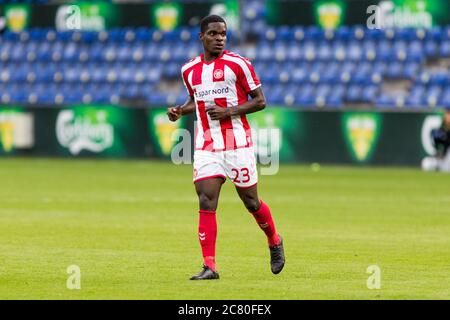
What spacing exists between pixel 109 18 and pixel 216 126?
24984 millimetres

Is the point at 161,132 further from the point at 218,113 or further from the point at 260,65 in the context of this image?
the point at 218,113

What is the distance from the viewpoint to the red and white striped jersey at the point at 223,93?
11.2 meters

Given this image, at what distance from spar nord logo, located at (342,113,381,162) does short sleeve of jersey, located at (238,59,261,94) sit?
58.3 feet

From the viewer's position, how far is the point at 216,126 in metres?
11.2

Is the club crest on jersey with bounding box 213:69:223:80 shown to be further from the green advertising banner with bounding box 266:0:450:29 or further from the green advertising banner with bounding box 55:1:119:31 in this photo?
the green advertising banner with bounding box 55:1:119:31

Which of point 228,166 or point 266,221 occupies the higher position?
point 228,166

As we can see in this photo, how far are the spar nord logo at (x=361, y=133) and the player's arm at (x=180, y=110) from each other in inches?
692

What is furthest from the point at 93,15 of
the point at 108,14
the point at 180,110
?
the point at 180,110

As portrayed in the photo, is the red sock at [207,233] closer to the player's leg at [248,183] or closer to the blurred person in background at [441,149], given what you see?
the player's leg at [248,183]

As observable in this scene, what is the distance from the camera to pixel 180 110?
37.4 ft

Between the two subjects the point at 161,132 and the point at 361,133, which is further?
the point at 161,132

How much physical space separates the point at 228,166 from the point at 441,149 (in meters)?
17.1
